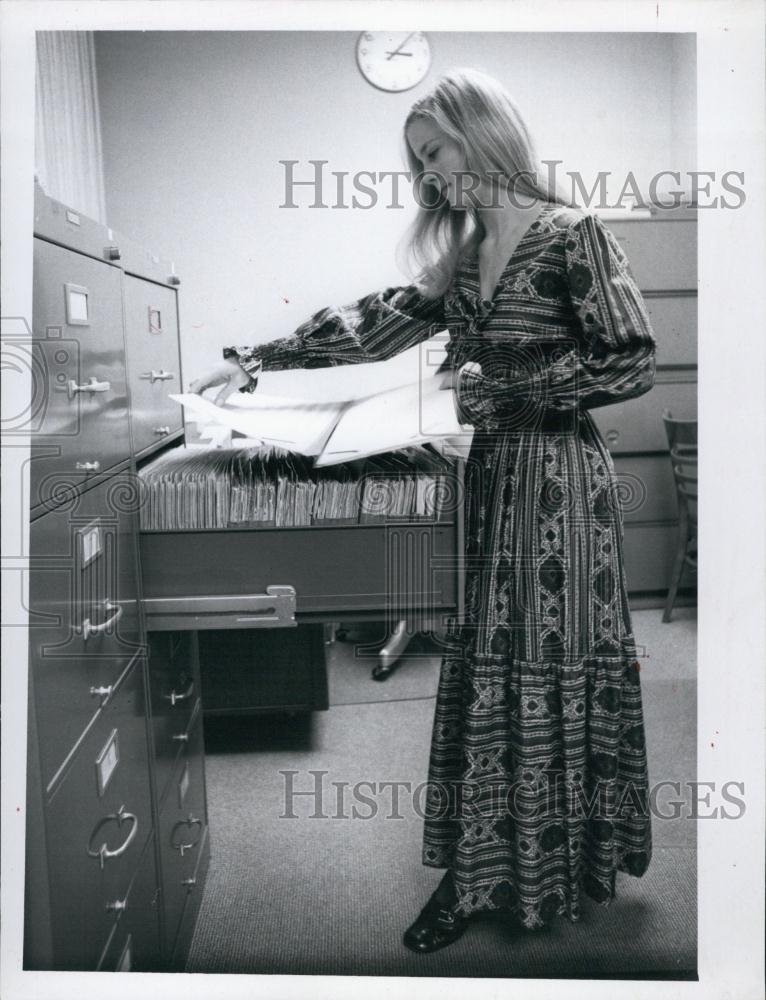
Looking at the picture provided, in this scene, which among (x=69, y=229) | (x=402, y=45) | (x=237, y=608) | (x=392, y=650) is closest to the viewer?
(x=69, y=229)

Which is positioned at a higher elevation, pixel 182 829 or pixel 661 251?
pixel 661 251

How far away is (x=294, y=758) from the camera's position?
3.91ft

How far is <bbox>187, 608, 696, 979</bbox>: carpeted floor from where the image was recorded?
1.08m

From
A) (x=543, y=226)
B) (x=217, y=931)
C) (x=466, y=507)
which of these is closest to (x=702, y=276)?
(x=543, y=226)

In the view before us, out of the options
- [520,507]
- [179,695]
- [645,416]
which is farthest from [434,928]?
[645,416]

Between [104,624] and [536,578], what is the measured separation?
0.52m

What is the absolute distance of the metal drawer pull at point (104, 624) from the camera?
0.87m

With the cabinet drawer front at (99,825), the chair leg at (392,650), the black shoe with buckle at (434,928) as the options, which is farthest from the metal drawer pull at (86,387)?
the black shoe with buckle at (434,928)

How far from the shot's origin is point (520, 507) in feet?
3.48

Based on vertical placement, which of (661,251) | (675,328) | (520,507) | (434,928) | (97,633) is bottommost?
(434,928)

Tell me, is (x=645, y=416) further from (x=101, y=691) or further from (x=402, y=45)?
(x=101, y=691)

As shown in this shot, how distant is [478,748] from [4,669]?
61 centimetres

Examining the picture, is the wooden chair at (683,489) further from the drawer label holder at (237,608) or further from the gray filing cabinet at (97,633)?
the gray filing cabinet at (97,633)

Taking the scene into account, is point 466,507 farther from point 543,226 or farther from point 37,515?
point 37,515
